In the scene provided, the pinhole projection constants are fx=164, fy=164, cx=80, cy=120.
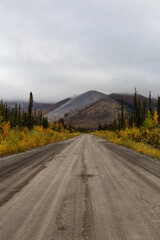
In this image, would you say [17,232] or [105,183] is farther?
[105,183]

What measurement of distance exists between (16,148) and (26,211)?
9.38 m

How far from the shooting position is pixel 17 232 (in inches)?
83.4

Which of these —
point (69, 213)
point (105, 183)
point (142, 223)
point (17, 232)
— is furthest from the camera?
point (105, 183)

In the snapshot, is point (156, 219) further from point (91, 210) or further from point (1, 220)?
point (1, 220)

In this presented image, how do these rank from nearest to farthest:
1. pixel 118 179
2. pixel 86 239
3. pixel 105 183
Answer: pixel 86 239 → pixel 105 183 → pixel 118 179

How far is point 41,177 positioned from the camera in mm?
4855

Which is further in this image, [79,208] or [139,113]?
[139,113]

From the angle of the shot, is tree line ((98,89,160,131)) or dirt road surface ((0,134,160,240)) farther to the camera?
tree line ((98,89,160,131))

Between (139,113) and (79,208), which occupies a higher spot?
(139,113)

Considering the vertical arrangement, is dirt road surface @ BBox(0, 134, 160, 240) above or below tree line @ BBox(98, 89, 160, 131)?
below

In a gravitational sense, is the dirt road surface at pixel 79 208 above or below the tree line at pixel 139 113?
below

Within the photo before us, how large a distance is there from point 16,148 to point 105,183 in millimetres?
8746

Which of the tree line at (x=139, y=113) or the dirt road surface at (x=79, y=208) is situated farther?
the tree line at (x=139, y=113)

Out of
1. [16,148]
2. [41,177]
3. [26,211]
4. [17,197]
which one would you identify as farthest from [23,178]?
[16,148]
